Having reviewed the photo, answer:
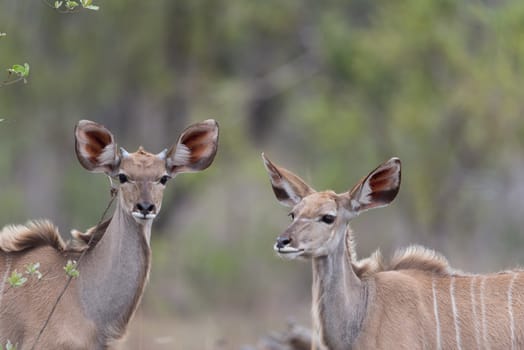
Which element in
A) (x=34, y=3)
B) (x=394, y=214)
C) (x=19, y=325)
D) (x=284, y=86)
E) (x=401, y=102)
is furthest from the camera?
(x=284, y=86)

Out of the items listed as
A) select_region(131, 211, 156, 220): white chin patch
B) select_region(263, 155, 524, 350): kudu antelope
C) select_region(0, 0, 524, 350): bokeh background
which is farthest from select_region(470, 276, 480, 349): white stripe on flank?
select_region(0, 0, 524, 350): bokeh background

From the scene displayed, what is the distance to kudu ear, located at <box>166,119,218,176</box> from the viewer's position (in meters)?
7.37

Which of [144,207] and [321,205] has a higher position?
[321,205]

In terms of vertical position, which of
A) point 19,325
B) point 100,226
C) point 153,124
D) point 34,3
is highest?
point 34,3

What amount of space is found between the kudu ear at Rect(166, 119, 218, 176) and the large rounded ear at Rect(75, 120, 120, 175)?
321mm

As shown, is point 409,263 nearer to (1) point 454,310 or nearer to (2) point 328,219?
(1) point 454,310

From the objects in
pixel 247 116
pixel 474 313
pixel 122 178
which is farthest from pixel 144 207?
pixel 247 116

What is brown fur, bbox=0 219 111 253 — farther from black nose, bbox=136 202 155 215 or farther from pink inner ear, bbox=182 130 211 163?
pink inner ear, bbox=182 130 211 163

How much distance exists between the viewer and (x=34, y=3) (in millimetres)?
19328

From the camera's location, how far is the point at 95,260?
723 cm

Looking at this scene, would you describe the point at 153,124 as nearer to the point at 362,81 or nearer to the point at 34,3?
the point at 34,3

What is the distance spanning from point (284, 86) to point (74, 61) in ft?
17.5

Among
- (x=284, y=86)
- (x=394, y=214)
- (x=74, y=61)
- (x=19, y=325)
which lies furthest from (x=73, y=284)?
(x=284, y=86)

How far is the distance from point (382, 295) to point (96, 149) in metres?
1.77
